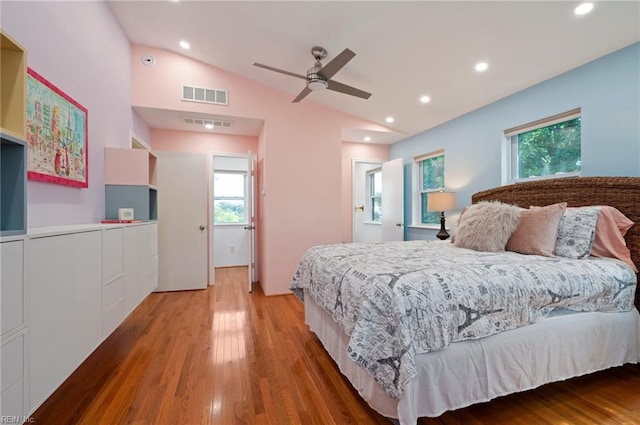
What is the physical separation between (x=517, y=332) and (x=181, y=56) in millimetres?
4473

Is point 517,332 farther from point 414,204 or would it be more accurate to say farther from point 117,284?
point 414,204

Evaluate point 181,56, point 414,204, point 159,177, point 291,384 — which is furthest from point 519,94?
point 159,177

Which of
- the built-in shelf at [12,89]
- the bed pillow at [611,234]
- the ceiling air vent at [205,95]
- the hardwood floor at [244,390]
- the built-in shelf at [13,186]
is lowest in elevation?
the hardwood floor at [244,390]

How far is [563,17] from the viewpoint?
2.05m

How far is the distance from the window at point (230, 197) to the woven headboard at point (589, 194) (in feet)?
16.3

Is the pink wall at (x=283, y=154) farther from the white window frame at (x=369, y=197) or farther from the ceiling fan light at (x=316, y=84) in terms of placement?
the white window frame at (x=369, y=197)

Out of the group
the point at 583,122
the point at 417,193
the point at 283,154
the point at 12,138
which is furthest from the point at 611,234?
the point at 12,138

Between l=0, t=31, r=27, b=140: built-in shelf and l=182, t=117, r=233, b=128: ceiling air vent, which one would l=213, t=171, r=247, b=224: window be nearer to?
l=182, t=117, r=233, b=128: ceiling air vent

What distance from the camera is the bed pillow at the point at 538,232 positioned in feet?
6.84

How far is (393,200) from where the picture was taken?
15.7 ft

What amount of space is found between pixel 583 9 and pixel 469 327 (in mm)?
2415

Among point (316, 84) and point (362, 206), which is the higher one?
point (316, 84)

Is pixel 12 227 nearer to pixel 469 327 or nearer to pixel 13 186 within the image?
pixel 13 186

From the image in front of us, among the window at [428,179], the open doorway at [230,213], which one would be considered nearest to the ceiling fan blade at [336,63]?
the window at [428,179]
